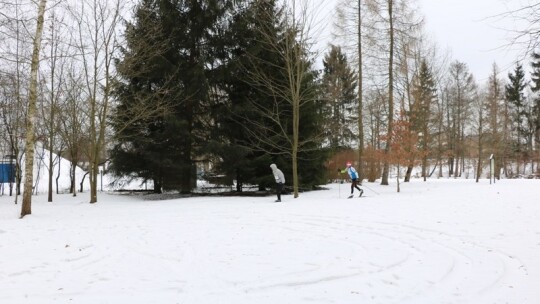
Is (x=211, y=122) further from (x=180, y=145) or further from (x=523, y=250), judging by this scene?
(x=523, y=250)

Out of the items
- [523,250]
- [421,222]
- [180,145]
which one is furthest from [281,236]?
[180,145]

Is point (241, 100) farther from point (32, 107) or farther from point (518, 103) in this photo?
point (518, 103)

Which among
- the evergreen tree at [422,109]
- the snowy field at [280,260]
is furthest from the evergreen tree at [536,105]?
the snowy field at [280,260]

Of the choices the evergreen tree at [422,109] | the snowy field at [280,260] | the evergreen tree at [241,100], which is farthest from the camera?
the evergreen tree at [422,109]

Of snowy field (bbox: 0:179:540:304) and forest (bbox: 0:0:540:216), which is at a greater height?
forest (bbox: 0:0:540:216)

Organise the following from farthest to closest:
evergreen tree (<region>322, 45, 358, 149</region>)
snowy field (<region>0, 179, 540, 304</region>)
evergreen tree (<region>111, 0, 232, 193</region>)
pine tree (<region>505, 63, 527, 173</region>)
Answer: pine tree (<region>505, 63, 527, 173</region>) < evergreen tree (<region>322, 45, 358, 149</region>) < evergreen tree (<region>111, 0, 232, 193</region>) < snowy field (<region>0, 179, 540, 304</region>)

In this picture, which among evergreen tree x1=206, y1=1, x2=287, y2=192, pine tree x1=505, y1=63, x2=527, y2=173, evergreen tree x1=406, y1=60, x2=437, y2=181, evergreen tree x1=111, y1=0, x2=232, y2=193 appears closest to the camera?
evergreen tree x1=111, y1=0, x2=232, y2=193

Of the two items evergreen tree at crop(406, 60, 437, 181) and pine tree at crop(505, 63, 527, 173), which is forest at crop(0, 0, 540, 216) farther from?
pine tree at crop(505, 63, 527, 173)

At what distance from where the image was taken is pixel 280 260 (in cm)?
575

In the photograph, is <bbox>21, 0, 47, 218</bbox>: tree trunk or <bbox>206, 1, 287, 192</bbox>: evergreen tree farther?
<bbox>206, 1, 287, 192</bbox>: evergreen tree

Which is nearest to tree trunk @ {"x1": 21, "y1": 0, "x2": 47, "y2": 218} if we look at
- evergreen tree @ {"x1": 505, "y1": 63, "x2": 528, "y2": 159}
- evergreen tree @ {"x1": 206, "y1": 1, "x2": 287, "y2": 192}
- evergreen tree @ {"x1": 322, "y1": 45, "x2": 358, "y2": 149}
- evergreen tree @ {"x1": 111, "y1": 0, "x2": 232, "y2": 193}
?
evergreen tree @ {"x1": 111, "y1": 0, "x2": 232, "y2": 193}

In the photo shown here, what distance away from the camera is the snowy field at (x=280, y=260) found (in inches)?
170

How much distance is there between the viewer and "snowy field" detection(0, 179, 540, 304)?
4.32 meters

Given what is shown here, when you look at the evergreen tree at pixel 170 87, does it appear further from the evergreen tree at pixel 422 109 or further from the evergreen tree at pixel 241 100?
the evergreen tree at pixel 422 109
